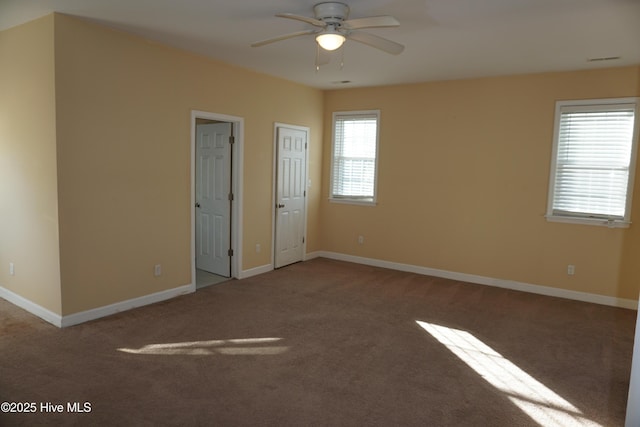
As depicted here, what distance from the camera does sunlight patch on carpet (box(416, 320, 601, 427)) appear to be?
266cm

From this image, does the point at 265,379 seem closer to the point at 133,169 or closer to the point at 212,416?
the point at 212,416

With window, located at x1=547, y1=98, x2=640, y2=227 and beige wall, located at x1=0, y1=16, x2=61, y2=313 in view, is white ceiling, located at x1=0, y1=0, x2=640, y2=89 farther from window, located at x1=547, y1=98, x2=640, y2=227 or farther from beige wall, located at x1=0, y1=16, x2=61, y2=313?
window, located at x1=547, y1=98, x2=640, y2=227

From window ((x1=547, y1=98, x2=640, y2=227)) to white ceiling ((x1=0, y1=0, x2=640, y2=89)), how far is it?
20.2 inches

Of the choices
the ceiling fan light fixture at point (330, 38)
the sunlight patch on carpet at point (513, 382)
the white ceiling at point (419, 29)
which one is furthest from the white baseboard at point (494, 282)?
the ceiling fan light fixture at point (330, 38)

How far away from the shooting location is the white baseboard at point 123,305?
377 centimetres

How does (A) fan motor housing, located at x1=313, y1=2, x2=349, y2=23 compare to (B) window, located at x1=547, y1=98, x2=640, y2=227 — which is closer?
(A) fan motor housing, located at x1=313, y1=2, x2=349, y2=23

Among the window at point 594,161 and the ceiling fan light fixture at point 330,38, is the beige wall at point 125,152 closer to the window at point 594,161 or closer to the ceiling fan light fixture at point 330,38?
the ceiling fan light fixture at point 330,38

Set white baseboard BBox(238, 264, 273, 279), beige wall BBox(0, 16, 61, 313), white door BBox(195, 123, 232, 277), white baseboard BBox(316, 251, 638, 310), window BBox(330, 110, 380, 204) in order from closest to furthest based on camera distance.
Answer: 1. beige wall BBox(0, 16, 61, 313)
2. white baseboard BBox(316, 251, 638, 310)
3. white door BBox(195, 123, 232, 277)
4. white baseboard BBox(238, 264, 273, 279)
5. window BBox(330, 110, 380, 204)

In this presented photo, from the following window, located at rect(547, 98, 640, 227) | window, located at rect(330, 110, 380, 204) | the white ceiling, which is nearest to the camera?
the white ceiling

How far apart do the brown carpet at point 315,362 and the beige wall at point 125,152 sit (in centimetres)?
45

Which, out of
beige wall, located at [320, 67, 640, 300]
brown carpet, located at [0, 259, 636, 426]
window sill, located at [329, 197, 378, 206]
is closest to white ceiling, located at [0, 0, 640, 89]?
beige wall, located at [320, 67, 640, 300]

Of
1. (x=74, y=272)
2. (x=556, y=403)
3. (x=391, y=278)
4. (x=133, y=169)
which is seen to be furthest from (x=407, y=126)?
(x=74, y=272)

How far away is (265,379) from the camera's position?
2977 mm

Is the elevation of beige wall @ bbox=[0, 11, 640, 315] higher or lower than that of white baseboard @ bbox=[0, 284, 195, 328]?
higher
